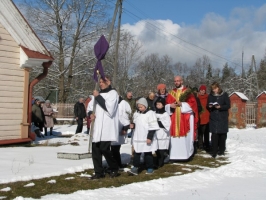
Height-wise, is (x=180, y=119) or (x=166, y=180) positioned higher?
(x=180, y=119)

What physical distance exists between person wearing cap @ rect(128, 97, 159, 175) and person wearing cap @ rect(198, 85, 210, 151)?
379 centimetres

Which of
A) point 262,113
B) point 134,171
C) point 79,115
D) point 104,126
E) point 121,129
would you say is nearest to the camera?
point 104,126

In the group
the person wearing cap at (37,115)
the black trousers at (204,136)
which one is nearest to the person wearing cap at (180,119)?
the black trousers at (204,136)

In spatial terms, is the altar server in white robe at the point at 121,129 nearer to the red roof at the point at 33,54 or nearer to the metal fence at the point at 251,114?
the red roof at the point at 33,54

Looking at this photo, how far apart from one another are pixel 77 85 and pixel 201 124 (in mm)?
28562

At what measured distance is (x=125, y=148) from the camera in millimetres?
10922

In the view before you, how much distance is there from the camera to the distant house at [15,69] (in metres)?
11.2

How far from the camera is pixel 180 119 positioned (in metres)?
9.18

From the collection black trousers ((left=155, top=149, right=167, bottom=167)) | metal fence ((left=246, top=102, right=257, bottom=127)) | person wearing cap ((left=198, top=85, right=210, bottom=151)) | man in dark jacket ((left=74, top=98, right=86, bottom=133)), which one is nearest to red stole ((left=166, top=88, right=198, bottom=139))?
black trousers ((left=155, top=149, right=167, bottom=167))

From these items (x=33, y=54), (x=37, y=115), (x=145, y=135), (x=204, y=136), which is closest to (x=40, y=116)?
(x=37, y=115)

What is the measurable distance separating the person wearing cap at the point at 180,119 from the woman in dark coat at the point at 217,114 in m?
0.76

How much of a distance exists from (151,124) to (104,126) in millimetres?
1124

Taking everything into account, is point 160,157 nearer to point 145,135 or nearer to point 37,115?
point 145,135

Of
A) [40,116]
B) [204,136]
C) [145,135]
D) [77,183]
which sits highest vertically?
[40,116]
